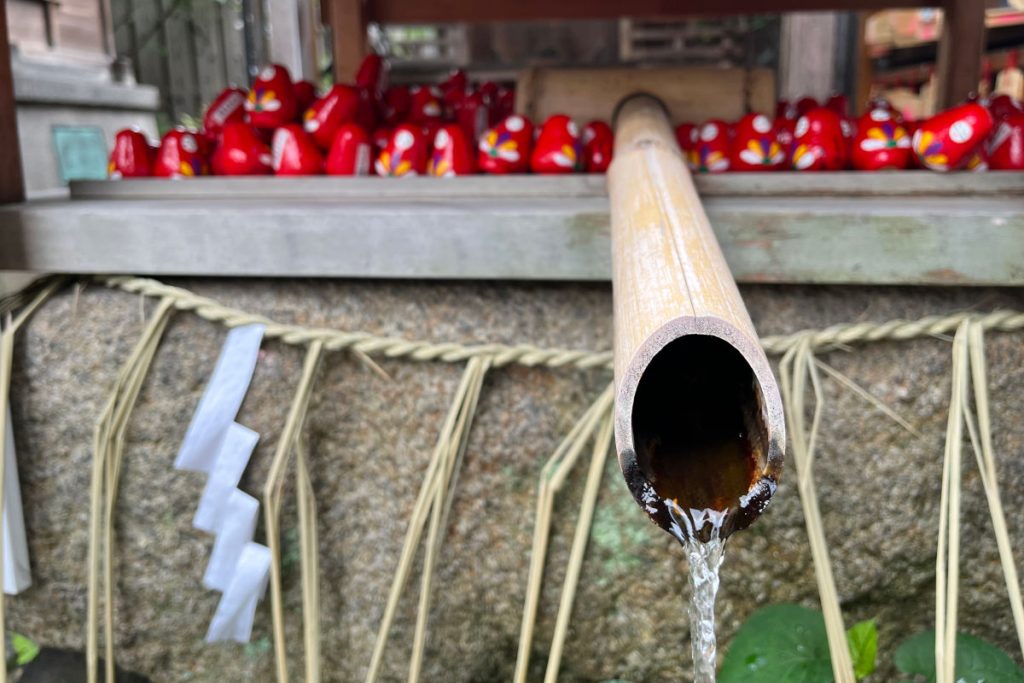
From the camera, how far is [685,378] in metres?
0.96

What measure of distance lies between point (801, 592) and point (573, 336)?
51 cm

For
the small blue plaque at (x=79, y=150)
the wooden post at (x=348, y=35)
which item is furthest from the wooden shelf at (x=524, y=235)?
the small blue plaque at (x=79, y=150)

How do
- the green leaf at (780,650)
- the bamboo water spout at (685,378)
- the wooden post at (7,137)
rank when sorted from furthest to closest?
the wooden post at (7,137)
the green leaf at (780,650)
the bamboo water spout at (685,378)

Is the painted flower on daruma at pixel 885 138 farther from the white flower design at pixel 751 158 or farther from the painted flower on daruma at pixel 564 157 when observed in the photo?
the painted flower on daruma at pixel 564 157

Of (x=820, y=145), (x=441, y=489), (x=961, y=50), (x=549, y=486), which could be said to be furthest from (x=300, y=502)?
(x=961, y=50)

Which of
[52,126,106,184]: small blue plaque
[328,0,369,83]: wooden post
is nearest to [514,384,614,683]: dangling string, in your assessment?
[328,0,369,83]: wooden post

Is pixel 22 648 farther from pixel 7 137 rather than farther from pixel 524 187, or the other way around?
pixel 524 187

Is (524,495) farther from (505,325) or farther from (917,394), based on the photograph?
Answer: (917,394)

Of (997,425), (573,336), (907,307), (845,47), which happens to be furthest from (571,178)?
(845,47)

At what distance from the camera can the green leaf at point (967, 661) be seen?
1.16 meters

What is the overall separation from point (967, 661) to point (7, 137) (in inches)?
63.8

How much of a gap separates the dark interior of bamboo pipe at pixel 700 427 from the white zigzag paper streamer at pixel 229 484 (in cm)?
66

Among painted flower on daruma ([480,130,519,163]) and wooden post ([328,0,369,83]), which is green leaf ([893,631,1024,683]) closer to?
painted flower on daruma ([480,130,519,163])

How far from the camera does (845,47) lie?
5090 mm
